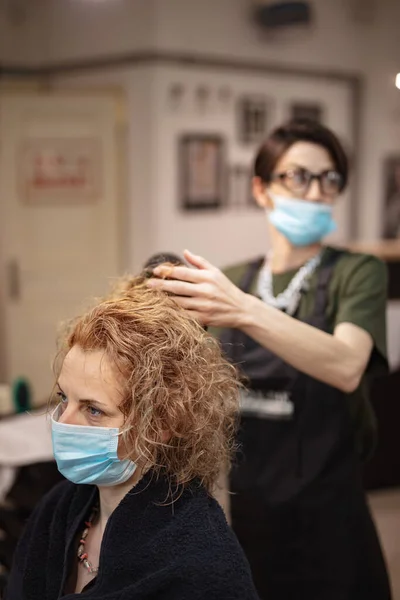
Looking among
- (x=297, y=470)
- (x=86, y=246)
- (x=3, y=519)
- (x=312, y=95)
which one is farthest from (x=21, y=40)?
(x=297, y=470)

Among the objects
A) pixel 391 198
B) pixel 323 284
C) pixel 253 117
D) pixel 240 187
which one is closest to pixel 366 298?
pixel 323 284

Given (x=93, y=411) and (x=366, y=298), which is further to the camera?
(x=366, y=298)

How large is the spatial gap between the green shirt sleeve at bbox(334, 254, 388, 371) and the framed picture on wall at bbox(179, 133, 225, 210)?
9.61 feet

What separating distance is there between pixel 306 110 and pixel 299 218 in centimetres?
369

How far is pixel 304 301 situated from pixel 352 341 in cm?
24

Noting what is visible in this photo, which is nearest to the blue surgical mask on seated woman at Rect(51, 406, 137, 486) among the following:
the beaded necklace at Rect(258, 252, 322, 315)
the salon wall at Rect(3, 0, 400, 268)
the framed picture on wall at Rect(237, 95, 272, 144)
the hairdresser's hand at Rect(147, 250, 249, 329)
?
the hairdresser's hand at Rect(147, 250, 249, 329)

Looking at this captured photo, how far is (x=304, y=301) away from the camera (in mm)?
1793

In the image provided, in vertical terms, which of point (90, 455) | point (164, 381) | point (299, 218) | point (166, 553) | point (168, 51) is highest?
point (168, 51)

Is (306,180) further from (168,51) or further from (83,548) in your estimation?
(168,51)

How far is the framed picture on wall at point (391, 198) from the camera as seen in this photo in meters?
5.82

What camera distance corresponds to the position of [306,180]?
1801mm

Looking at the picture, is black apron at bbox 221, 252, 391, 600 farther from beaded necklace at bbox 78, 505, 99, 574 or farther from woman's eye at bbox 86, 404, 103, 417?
woman's eye at bbox 86, 404, 103, 417

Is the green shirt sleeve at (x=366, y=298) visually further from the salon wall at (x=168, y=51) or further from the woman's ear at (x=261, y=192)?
the salon wall at (x=168, y=51)

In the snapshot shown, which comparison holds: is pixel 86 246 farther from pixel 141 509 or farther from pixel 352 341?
pixel 141 509
